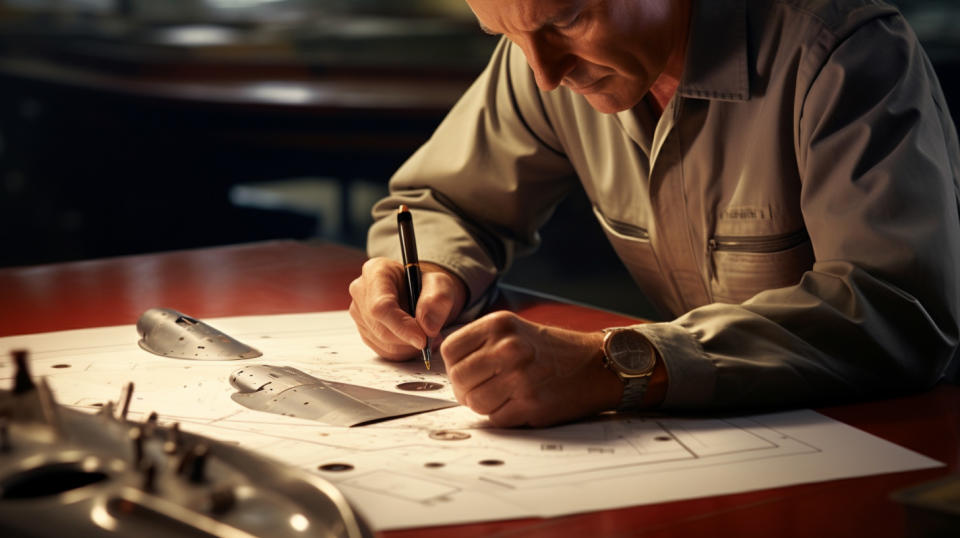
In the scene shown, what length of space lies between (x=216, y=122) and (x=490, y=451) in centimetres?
290

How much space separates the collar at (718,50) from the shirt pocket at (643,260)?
31 cm

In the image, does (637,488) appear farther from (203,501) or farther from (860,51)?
(860,51)

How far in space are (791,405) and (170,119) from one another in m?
3.02

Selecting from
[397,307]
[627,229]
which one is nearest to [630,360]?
[397,307]

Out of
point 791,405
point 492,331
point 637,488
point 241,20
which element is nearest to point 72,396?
point 492,331

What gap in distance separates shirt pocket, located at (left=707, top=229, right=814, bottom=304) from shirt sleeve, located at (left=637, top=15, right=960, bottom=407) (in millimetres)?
171

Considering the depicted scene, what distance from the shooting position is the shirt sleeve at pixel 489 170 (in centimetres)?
177

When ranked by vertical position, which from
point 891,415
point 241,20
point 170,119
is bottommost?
point 891,415

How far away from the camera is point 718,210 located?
146cm

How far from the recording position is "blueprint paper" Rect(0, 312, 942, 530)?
2.83 ft

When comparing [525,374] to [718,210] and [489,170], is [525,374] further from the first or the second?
[489,170]

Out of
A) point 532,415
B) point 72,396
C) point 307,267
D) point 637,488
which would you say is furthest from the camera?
point 307,267

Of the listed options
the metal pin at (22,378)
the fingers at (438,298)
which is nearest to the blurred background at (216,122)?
the fingers at (438,298)

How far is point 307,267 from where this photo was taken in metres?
1.96
